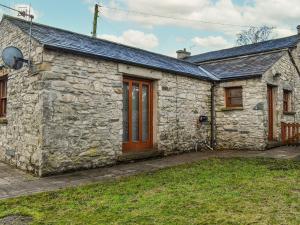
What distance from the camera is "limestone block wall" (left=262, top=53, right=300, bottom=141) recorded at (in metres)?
11.5

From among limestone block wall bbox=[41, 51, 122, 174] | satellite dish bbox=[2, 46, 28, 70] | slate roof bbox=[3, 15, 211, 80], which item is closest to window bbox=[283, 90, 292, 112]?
slate roof bbox=[3, 15, 211, 80]

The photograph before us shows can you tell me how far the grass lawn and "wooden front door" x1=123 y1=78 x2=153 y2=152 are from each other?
8.34ft

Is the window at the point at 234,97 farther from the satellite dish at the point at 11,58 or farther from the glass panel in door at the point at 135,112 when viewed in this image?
the satellite dish at the point at 11,58

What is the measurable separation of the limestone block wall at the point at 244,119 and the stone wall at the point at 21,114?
293 inches

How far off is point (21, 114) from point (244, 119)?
7911 millimetres

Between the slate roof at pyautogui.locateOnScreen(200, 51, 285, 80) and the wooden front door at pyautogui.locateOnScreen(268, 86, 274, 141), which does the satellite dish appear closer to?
the slate roof at pyautogui.locateOnScreen(200, 51, 285, 80)

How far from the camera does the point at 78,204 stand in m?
4.16

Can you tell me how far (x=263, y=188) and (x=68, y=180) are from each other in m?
3.80

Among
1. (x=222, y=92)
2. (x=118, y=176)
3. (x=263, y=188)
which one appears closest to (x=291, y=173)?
(x=263, y=188)

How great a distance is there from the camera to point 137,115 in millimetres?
8812

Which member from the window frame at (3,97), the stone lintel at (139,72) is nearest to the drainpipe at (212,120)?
the stone lintel at (139,72)

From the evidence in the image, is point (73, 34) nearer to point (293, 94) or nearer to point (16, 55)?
point (16, 55)

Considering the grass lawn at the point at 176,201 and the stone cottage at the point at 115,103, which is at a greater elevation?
the stone cottage at the point at 115,103

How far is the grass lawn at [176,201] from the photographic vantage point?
3510mm
